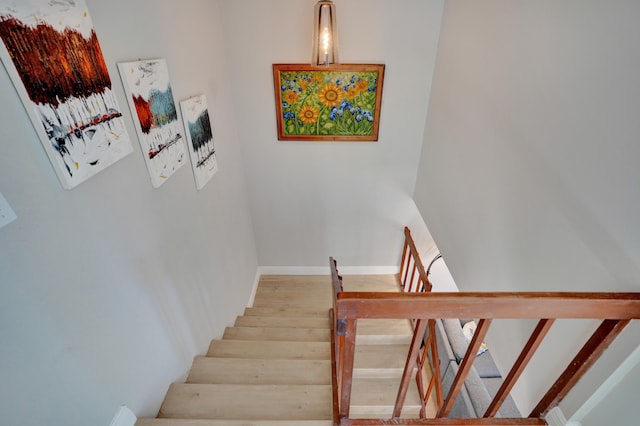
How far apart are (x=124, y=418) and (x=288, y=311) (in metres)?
2.11

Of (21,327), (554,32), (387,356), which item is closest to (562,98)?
(554,32)

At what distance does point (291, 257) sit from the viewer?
3859mm

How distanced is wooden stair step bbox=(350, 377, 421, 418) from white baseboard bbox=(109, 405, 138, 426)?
2.03 metres

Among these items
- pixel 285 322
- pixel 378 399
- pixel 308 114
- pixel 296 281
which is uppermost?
pixel 308 114

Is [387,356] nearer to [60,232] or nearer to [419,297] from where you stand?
[419,297]

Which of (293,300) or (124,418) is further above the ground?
(124,418)

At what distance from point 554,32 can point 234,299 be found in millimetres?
2934

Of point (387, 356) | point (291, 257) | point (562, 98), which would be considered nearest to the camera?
point (562, 98)

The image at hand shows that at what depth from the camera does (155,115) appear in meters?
1.48

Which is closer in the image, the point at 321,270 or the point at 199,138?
the point at 199,138

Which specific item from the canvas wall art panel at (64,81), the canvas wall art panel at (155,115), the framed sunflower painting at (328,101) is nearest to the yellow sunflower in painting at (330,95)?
the framed sunflower painting at (328,101)

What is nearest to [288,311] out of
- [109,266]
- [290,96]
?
[290,96]

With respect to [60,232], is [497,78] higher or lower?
higher

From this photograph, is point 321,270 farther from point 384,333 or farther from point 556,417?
point 556,417
